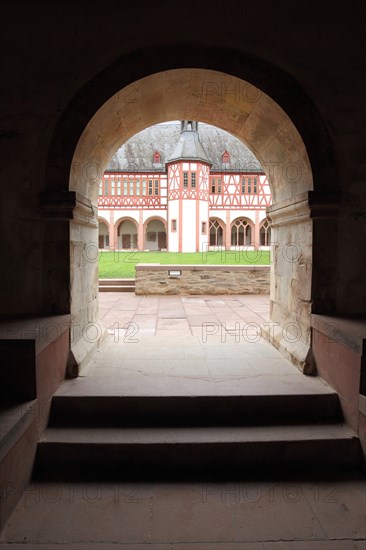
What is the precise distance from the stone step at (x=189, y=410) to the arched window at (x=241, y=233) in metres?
31.8

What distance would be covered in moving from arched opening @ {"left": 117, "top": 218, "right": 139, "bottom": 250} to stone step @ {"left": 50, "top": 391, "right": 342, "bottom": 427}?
3482 centimetres

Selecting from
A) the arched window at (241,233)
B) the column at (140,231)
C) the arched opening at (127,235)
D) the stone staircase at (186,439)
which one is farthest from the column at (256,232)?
the stone staircase at (186,439)

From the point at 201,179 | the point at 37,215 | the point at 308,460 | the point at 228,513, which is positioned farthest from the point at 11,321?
the point at 201,179

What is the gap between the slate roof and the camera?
34.3 m

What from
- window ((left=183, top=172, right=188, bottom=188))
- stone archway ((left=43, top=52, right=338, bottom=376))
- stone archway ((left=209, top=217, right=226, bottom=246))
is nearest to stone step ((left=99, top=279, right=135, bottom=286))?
stone archway ((left=43, top=52, right=338, bottom=376))

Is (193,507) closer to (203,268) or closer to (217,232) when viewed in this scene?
(203,268)

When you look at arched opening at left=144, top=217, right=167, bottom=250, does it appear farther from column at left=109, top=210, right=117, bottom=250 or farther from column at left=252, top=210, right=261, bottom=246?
column at left=252, top=210, right=261, bottom=246

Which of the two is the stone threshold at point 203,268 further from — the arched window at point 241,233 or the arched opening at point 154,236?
the arched opening at point 154,236

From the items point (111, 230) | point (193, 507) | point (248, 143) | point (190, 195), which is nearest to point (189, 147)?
point (190, 195)

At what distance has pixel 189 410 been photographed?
2.65 meters

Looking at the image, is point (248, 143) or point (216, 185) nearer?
point (248, 143)

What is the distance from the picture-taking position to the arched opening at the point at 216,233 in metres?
34.4

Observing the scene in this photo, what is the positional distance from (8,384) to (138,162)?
34752 mm

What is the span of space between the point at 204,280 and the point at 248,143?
4.86 meters
